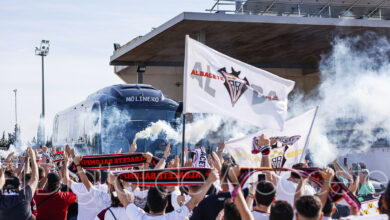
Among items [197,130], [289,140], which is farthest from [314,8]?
[289,140]

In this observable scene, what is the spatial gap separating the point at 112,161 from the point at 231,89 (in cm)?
204

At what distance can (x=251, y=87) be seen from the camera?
807cm

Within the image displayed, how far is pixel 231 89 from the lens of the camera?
791 centimetres

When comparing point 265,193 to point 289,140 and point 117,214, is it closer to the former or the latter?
point 117,214

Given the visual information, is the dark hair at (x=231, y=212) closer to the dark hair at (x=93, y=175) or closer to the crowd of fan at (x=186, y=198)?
the crowd of fan at (x=186, y=198)

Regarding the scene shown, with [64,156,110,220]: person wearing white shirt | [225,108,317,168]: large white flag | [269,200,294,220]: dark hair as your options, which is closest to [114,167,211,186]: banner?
[64,156,110,220]: person wearing white shirt

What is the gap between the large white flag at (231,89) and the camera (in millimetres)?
7656

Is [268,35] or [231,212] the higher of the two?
[268,35]

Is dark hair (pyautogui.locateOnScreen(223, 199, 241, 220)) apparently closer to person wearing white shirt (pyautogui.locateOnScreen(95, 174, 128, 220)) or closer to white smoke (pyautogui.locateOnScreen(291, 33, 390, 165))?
person wearing white shirt (pyautogui.locateOnScreen(95, 174, 128, 220))

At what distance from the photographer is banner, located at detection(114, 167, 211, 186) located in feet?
19.4

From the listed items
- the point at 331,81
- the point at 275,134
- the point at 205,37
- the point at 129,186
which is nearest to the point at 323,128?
the point at 205,37

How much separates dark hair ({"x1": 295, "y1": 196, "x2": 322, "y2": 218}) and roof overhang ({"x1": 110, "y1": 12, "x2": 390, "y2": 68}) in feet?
71.2

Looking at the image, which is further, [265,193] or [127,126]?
[127,126]

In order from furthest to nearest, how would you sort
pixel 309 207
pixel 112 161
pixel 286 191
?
pixel 112 161, pixel 286 191, pixel 309 207
